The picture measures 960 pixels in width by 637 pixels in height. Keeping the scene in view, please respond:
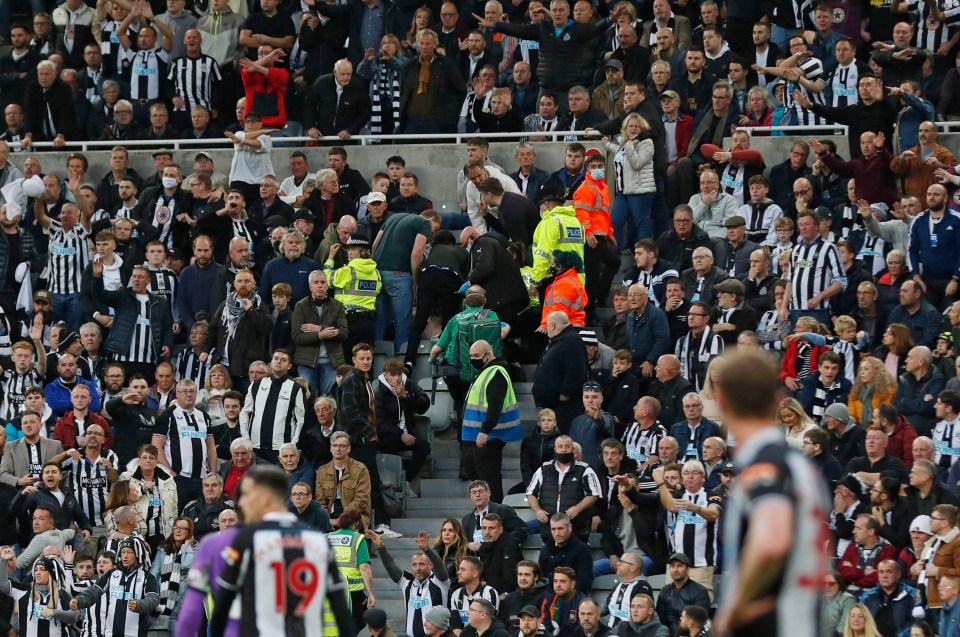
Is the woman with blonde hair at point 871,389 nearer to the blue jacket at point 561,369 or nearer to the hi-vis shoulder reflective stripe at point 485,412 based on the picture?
the blue jacket at point 561,369

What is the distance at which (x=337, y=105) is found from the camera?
22859mm

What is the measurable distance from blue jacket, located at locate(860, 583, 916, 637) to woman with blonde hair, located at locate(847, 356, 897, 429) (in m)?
2.16

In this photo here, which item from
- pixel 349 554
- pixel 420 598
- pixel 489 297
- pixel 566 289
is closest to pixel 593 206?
pixel 566 289

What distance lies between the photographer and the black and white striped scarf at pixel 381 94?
22969 millimetres

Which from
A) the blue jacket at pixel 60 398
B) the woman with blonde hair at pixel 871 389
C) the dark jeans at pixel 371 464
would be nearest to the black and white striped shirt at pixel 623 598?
the woman with blonde hair at pixel 871 389

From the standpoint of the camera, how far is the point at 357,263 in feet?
63.5

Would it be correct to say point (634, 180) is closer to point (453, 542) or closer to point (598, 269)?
point (598, 269)

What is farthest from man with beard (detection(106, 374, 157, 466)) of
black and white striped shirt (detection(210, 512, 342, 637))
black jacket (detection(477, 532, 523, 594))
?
black and white striped shirt (detection(210, 512, 342, 637))

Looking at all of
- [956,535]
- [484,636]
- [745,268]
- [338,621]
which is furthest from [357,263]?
[338,621]

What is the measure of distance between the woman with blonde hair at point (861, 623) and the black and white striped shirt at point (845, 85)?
820 centimetres

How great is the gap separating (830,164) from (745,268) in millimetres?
1901

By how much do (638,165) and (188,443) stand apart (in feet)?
18.5

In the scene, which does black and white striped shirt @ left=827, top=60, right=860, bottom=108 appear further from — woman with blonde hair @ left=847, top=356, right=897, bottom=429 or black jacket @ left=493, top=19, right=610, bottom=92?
Answer: woman with blonde hair @ left=847, top=356, right=897, bottom=429

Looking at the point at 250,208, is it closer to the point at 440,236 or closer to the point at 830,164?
the point at 440,236
